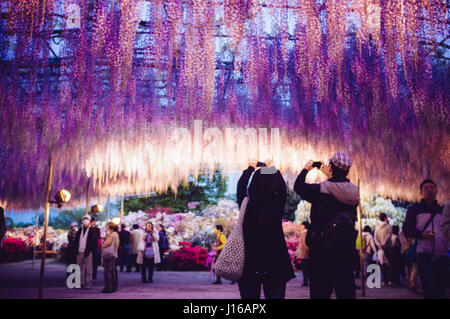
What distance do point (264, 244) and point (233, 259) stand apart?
203 millimetres

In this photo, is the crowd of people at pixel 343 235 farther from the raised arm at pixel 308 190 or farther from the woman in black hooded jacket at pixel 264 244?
the woman in black hooded jacket at pixel 264 244

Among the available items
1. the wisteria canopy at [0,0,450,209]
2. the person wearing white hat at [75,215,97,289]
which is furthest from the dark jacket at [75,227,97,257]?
the wisteria canopy at [0,0,450,209]

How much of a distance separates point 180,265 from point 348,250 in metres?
9.42

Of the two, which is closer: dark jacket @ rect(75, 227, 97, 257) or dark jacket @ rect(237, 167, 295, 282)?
dark jacket @ rect(237, 167, 295, 282)

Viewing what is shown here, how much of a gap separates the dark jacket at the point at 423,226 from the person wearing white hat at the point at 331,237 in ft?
2.76

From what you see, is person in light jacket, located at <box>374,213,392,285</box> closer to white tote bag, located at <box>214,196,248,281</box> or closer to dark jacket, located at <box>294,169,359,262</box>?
dark jacket, located at <box>294,169,359,262</box>

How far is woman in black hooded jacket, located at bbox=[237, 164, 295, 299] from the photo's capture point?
7.36 feet

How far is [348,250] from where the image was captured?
212 cm

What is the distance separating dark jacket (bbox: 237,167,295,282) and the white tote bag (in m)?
0.03

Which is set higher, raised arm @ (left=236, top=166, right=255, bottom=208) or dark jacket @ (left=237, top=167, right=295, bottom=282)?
raised arm @ (left=236, top=166, right=255, bottom=208)

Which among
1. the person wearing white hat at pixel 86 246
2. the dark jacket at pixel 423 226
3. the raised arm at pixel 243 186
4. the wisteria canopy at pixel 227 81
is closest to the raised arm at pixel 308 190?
the raised arm at pixel 243 186

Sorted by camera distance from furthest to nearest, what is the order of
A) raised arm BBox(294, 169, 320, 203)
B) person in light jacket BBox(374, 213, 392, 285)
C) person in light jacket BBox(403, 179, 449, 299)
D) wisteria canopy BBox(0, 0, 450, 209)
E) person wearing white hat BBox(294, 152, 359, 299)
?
person in light jacket BBox(374, 213, 392, 285)
wisteria canopy BBox(0, 0, 450, 209)
person in light jacket BBox(403, 179, 449, 299)
raised arm BBox(294, 169, 320, 203)
person wearing white hat BBox(294, 152, 359, 299)

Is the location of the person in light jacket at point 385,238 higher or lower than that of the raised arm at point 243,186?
lower

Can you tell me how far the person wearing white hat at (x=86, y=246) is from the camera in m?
6.54
